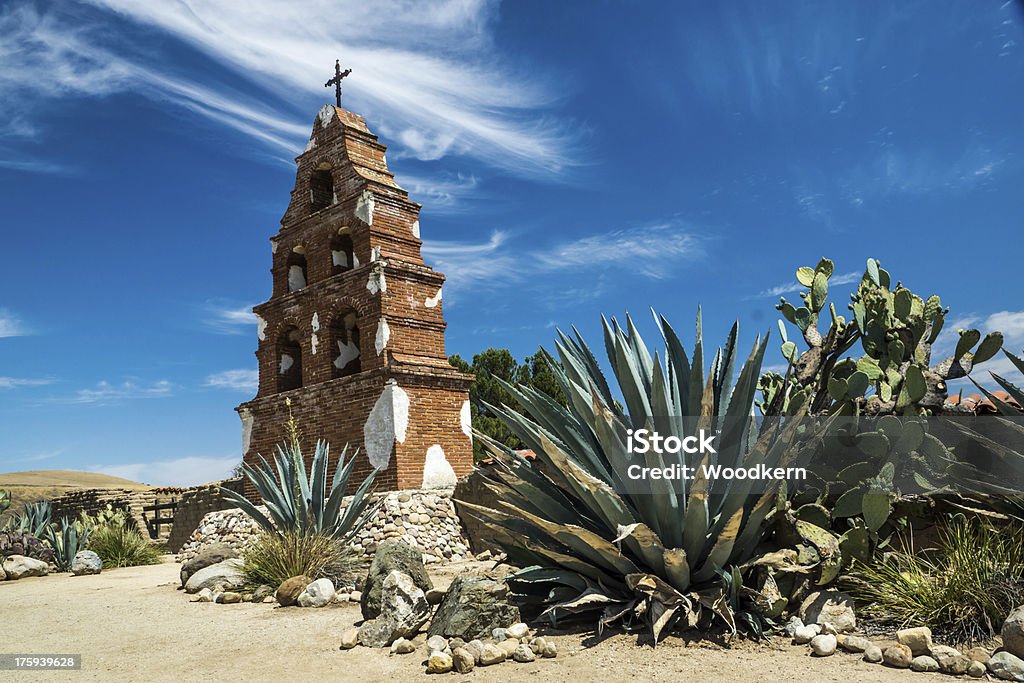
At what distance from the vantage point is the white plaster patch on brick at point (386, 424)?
11836mm

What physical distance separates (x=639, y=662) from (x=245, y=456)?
40.4 ft

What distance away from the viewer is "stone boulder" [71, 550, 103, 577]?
1258 cm

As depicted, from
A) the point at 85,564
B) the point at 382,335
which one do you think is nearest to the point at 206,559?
the point at 382,335

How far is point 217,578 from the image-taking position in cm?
859

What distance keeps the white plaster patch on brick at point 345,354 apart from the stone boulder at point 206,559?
14.8ft

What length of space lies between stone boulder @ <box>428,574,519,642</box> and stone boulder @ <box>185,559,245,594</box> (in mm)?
4168

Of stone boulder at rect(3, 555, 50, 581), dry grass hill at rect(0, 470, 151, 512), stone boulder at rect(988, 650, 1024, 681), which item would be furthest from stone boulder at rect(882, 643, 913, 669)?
dry grass hill at rect(0, 470, 151, 512)

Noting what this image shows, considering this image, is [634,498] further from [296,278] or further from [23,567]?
[23,567]

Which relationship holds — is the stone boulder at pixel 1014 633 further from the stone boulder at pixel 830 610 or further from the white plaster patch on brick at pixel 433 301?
the white plaster patch on brick at pixel 433 301

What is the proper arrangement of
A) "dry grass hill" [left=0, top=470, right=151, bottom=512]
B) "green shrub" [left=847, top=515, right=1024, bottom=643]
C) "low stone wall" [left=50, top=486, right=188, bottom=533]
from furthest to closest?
"dry grass hill" [left=0, top=470, right=151, bottom=512]
"low stone wall" [left=50, top=486, right=188, bottom=533]
"green shrub" [left=847, top=515, right=1024, bottom=643]

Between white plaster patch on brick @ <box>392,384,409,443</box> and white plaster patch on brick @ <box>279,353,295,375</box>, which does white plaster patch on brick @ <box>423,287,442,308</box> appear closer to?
white plaster patch on brick @ <box>392,384,409,443</box>

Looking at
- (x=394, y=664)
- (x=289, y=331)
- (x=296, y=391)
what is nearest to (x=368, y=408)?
(x=296, y=391)

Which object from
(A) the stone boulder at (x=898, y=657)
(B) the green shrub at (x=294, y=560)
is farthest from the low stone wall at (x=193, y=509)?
(A) the stone boulder at (x=898, y=657)

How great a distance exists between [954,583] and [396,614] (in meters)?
3.36
